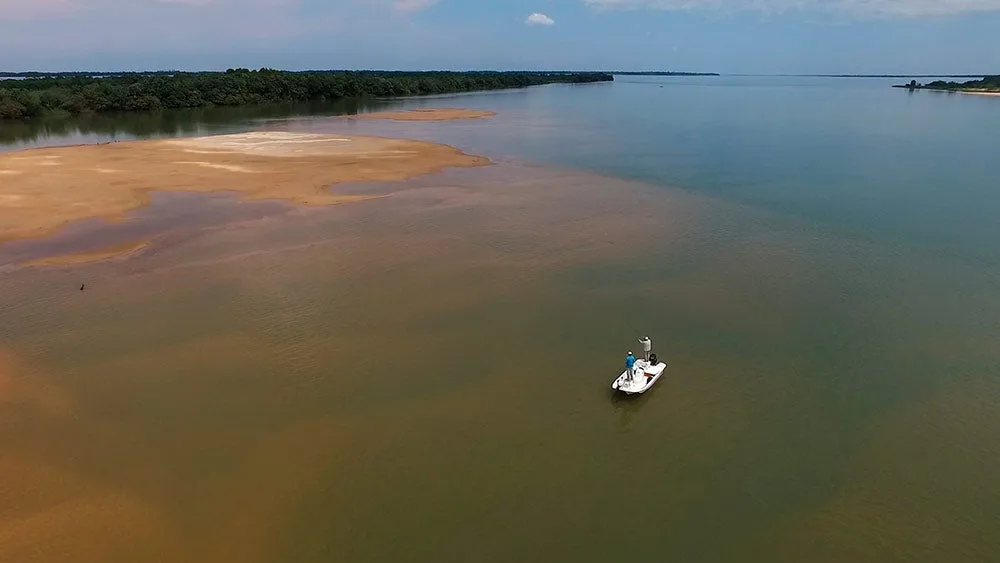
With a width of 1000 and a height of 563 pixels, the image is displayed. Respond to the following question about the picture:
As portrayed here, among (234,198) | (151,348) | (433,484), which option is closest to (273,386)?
(151,348)

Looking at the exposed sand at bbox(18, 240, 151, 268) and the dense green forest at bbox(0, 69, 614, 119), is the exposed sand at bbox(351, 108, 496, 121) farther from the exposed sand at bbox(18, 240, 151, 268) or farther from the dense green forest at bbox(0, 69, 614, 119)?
the exposed sand at bbox(18, 240, 151, 268)

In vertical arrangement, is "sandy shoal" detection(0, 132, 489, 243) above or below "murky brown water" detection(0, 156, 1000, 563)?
above

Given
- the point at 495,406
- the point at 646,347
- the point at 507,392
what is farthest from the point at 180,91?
the point at 646,347

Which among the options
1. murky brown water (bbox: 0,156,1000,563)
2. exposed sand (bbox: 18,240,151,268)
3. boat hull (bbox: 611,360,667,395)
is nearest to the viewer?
murky brown water (bbox: 0,156,1000,563)

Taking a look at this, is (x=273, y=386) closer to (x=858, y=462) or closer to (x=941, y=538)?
(x=858, y=462)

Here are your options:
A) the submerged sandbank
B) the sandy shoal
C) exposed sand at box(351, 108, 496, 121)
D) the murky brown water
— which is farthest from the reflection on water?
the submerged sandbank

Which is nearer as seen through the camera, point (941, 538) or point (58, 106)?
point (941, 538)

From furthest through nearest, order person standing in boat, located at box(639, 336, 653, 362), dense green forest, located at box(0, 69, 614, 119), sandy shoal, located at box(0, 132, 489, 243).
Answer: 1. dense green forest, located at box(0, 69, 614, 119)
2. sandy shoal, located at box(0, 132, 489, 243)
3. person standing in boat, located at box(639, 336, 653, 362)
